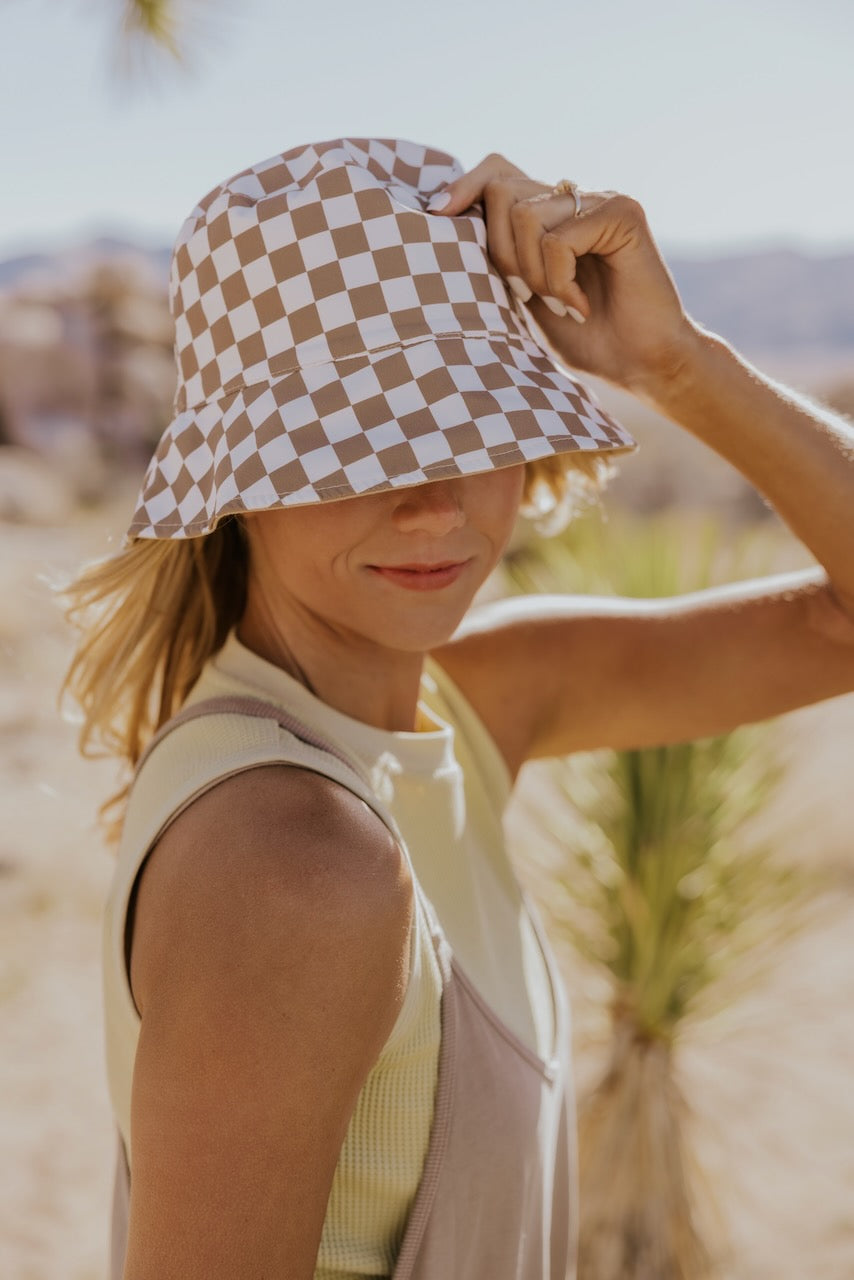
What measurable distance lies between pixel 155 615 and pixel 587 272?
0.70 m

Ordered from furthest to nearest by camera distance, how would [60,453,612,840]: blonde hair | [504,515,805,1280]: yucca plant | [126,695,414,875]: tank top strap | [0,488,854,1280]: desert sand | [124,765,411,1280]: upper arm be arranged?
[0,488,854,1280]: desert sand → [504,515,805,1280]: yucca plant → [60,453,612,840]: blonde hair → [126,695,414,875]: tank top strap → [124,765,411,1280]: upper arm

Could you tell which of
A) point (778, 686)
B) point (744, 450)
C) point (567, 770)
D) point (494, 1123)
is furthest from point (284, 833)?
point (567, 770)

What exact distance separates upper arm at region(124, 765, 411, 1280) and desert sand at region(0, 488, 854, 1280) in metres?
0.83

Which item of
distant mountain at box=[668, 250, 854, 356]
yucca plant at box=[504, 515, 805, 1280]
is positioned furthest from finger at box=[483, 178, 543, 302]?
distant mountain at box=[668, 250, 854, 356]

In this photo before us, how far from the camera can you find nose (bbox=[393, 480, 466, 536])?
4.05 feet

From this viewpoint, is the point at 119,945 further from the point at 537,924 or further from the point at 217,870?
the point at 537,924

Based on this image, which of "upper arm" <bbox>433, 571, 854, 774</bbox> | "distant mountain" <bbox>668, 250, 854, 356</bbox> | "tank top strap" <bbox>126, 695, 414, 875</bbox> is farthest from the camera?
"distant mountain" <bbox>668, 250, 854, 356</bbox>

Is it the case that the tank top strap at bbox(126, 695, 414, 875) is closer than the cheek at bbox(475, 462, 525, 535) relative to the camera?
Yes

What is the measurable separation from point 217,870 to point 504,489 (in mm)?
580

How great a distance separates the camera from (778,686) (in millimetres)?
1784

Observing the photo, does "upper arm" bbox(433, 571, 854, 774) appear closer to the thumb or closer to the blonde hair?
the blonde hair

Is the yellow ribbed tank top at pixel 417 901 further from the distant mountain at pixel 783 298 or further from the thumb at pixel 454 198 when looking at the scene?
the distant mountain at pixel 783 298

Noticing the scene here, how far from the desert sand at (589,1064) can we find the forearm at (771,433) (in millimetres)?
918

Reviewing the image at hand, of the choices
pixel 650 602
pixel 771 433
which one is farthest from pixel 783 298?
pixel 771 433
